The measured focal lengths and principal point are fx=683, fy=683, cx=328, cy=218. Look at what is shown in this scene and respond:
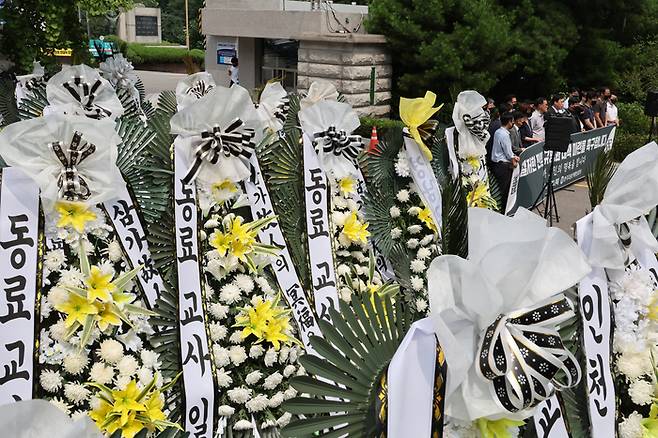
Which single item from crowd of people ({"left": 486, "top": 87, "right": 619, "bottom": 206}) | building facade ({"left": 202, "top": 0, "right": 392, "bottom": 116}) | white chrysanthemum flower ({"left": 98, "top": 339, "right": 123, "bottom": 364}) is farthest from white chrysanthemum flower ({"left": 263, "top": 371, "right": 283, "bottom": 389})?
building facade ({"left": 202, "top": 0, "right": 392, "bottom": 116})

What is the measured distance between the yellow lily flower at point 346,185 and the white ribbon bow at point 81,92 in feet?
6.34

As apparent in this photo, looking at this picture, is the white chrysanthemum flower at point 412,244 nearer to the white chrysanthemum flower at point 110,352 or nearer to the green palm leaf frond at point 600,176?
the green palm leaf frond at point 600,176

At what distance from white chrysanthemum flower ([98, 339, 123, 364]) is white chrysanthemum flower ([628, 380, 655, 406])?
1.82 metres

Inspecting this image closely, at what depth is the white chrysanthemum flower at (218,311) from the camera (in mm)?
2891

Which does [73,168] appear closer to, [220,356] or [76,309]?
[76,309]

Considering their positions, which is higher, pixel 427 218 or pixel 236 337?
pixel 427 218

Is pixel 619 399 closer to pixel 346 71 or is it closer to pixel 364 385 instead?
pixel 364 385

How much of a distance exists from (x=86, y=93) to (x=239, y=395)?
321 cm

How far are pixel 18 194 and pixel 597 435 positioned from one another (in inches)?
85.7

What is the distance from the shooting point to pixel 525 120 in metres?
9.86

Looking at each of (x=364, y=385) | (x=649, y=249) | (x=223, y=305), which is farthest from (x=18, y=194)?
(x=649, y=249)

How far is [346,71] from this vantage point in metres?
14.3

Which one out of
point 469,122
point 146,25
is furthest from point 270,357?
point 146,25

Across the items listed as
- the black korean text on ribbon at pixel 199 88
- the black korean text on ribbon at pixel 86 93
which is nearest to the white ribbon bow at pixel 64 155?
the black korean text on ribbon at pixel 86 93
